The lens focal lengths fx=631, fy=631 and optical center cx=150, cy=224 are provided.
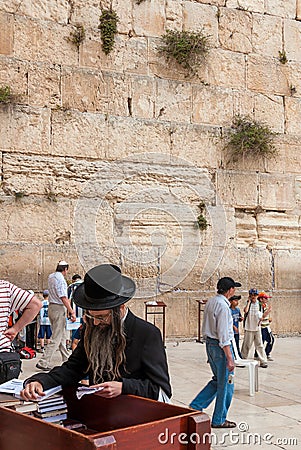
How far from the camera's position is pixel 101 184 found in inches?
461

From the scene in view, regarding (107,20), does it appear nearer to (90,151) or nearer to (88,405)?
(90,151)

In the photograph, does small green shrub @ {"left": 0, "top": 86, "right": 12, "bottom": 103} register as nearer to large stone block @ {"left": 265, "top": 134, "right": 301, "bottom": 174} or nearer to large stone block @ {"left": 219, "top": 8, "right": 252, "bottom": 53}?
large stone block @ {"left": 219, "top": 8, "right": 252, "bottom": 53}

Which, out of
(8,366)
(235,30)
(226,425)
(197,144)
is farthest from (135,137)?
(8,366)

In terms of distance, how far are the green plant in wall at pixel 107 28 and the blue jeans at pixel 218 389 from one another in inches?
292

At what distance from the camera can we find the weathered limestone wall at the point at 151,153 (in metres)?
11.1

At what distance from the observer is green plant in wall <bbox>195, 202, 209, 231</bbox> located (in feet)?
40.0

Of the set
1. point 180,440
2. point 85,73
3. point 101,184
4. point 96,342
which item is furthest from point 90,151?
point 180,440

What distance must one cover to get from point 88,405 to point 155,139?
354 inches

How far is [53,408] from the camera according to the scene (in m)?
3.46

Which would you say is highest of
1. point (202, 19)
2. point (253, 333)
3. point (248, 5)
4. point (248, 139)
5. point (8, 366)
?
point (248, 5)

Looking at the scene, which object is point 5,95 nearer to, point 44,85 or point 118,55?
point 44,85

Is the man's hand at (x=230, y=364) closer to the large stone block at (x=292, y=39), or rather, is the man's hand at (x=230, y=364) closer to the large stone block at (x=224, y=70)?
the large stone block at (x=224, y=70)

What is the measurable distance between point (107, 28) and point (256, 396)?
301 inches

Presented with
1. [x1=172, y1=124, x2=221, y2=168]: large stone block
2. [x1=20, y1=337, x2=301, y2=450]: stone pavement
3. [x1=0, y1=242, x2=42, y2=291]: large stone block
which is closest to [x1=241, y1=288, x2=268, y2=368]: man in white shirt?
[x1=20, y1=337, x2=301, y2=450]: stone pavement
